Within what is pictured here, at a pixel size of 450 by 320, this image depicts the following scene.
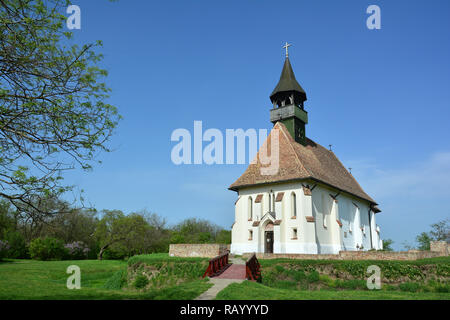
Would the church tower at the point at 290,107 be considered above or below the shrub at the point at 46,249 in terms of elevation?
above

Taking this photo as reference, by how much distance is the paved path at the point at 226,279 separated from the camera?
37.1 feet

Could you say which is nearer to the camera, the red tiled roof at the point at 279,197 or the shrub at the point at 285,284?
the shrub at the point at 285,284

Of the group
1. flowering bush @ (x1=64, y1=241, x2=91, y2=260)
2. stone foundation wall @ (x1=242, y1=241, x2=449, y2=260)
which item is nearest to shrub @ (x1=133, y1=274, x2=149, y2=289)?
stone foundation wall @ (x1=242, y1=241, x2=449, y2=260)

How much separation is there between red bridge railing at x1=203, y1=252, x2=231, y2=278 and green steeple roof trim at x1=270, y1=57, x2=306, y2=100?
761 inches

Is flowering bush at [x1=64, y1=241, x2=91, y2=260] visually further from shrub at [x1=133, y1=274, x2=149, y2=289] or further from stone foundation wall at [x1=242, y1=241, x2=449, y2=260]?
stone foundation wall at [x1=242, y1=241, x2=449, y2=260]

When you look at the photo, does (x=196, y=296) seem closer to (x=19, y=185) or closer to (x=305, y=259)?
(x=19, y=185)

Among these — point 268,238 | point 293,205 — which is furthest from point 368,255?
point 268,238

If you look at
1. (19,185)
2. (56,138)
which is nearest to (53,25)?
(56,138)

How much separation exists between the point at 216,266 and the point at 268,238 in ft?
31.3

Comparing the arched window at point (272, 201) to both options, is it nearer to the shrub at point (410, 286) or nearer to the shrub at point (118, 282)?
the shrub at point (410, 286)

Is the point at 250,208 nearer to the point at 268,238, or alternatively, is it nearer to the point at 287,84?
the point at 268,238

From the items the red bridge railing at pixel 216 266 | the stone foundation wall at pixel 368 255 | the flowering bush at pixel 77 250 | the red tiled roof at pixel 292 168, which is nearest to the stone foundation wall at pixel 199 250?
the red bridge railing at pixel 216 266

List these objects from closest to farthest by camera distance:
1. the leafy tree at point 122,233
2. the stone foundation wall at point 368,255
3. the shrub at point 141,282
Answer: the stone foundation wall at point 368,255, the shrub at point 141,282, the leafy tree at point 122,233

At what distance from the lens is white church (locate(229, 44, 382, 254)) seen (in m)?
25.6
